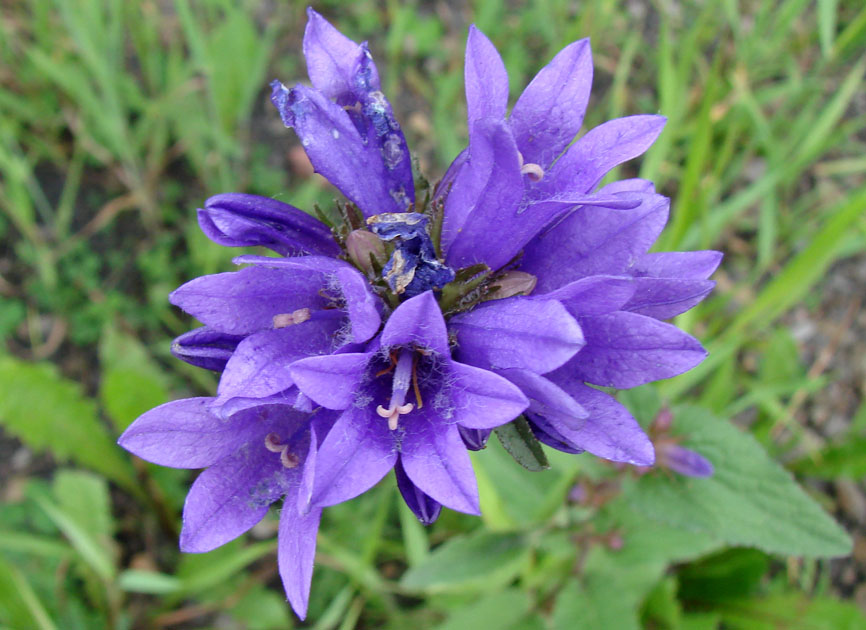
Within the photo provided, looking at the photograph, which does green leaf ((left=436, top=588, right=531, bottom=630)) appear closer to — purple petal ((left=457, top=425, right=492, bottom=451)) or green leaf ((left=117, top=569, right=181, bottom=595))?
green leaf ((left=117, top=569, right=181, bottom=595))

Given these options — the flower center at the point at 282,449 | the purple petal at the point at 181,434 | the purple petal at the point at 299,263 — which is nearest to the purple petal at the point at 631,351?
the purple petal at the point at 299,263

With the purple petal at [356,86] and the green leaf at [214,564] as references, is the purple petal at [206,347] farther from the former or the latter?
the green leaf at [214,564]

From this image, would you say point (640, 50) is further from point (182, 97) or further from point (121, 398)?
point (121, 398)

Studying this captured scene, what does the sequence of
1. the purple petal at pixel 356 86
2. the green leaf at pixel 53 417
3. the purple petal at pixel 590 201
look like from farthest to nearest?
the green leaf at pixel 53 417, the purple petal at pixel 356 86, the purple petal at pixel 590 201

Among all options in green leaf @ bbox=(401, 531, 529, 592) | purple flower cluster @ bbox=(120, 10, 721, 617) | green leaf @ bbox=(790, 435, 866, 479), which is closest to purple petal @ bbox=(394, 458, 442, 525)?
purple flower cluster @ bbox=(120, 10, 721, 617)

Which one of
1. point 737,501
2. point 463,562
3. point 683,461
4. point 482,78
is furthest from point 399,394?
point 463,562

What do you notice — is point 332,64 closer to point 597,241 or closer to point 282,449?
point 597,241
